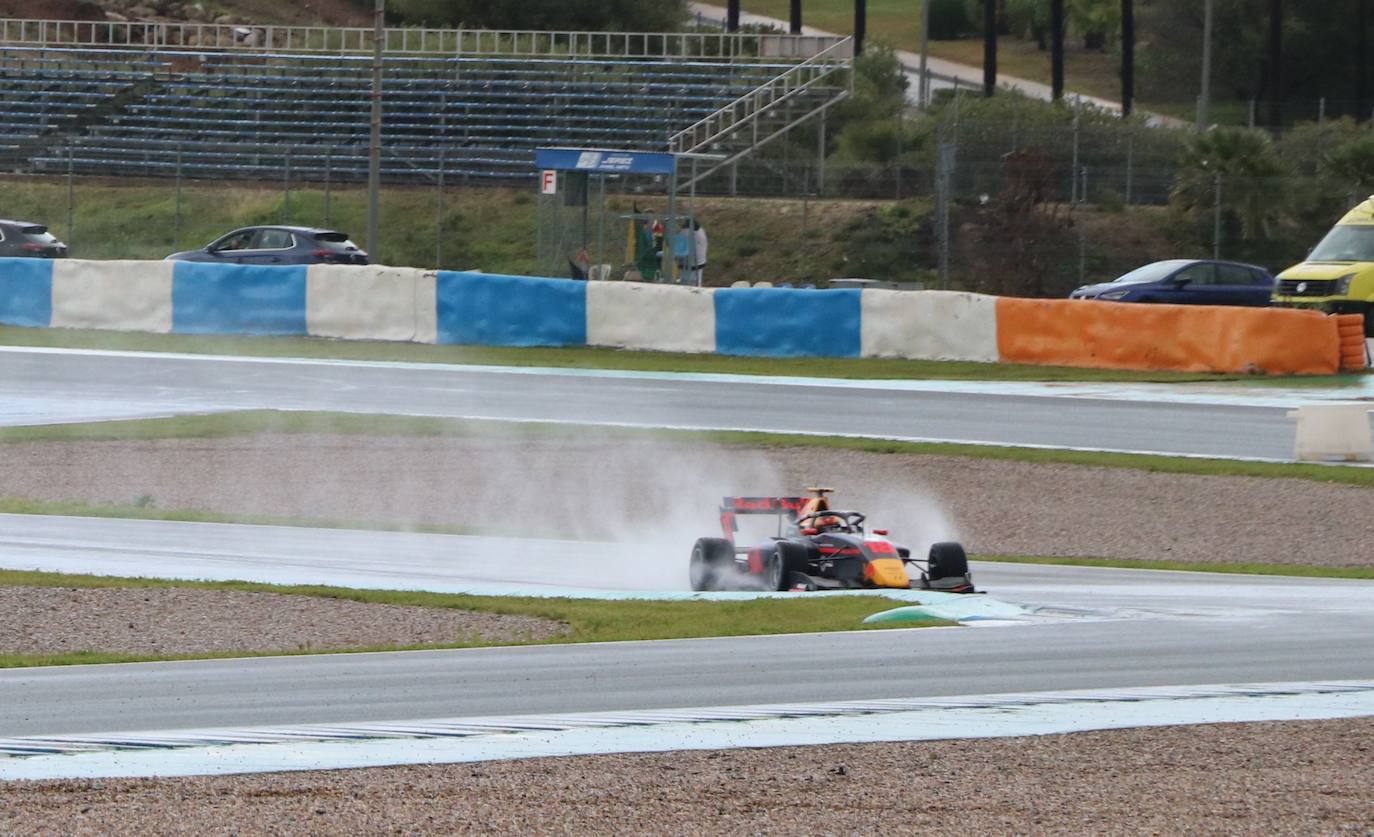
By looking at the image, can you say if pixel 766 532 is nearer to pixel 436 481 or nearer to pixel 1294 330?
pixel 436 481

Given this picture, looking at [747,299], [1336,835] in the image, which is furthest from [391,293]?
[1336,835]

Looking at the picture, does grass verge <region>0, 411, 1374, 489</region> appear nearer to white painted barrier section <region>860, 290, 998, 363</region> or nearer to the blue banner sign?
white painted barrier section <region>860, 290, 998, 363</region>

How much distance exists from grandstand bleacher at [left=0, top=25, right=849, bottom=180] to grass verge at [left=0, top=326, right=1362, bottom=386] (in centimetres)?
1422

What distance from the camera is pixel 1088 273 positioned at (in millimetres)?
38000

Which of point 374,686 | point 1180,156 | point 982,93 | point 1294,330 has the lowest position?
point 374,686

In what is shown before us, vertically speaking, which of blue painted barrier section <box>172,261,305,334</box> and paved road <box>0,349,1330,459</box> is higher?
blue painted barrier section <box>172,261,305,334</box>

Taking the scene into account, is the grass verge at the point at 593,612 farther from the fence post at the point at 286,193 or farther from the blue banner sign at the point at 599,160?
the fence post at the point at 286,193

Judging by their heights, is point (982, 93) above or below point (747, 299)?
above

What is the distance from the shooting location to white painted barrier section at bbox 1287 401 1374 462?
18.2 meters

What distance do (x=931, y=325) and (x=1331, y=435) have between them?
8.26 meters

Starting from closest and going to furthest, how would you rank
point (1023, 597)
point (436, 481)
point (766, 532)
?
point (1023, 597)
point (766, 532)
point (436, 481)

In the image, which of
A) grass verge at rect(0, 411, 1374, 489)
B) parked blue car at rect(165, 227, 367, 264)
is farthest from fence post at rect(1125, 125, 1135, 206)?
grass verge at rect(0, 411, 1374, 489)

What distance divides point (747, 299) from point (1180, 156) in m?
16.6

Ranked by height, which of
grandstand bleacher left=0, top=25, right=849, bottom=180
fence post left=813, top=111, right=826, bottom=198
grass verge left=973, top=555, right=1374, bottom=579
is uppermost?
grandstand bleacher left=0, top=25, right=849, bottom=180
